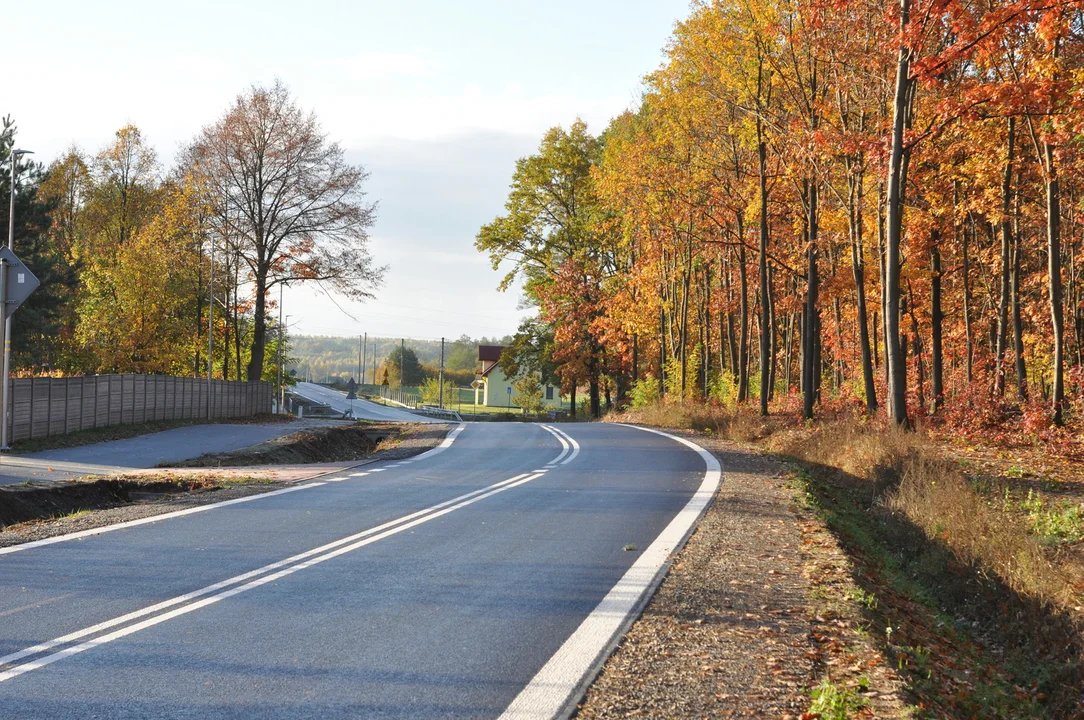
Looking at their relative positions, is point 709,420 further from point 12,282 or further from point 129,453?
point 12,282

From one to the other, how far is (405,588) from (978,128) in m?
20.4

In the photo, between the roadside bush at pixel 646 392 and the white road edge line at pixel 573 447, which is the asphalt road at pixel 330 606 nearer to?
the white road edge line at pixel 573 447

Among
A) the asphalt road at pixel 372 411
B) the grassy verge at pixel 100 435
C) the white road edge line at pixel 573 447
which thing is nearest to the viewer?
the white road edge line at pixel 573 447

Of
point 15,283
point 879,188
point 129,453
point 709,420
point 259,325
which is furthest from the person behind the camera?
point 259,325

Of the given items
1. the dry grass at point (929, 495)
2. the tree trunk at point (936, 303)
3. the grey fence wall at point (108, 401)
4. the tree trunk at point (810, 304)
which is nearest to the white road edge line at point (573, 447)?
the dry grass at point (929, 495)

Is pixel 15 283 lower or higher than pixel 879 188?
lower

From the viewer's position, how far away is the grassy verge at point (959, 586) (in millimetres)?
6055

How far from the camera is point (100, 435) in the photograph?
25.1 m

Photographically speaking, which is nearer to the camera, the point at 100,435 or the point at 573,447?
the point at 573,447

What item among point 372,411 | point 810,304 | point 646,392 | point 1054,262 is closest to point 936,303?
point 810,304

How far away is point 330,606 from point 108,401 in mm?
24054

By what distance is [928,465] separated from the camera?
44.1 ft

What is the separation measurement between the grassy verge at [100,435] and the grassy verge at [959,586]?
1734 centimetres

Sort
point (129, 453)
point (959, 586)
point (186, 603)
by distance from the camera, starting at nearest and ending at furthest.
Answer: point (186, 603) < point (959, 586) < point (129, 453)
